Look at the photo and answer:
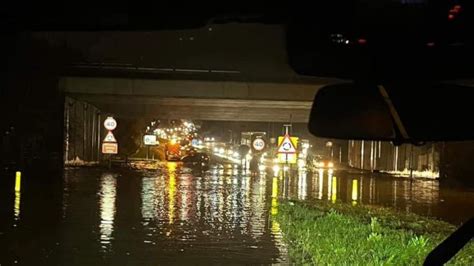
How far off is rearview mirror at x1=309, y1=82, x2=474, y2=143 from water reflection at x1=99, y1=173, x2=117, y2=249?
8.34 meters

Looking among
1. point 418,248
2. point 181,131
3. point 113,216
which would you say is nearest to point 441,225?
point 418,248

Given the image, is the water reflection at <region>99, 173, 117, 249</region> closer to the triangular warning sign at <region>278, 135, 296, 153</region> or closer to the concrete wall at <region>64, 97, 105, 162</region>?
the triangular warning sign at <region>278, 135, 296, 153</region>

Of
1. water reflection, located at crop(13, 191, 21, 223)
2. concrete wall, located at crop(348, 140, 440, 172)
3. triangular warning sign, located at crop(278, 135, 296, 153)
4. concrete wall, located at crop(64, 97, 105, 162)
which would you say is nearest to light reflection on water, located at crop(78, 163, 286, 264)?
water reflection, located at crop(13, 191, 21, 223)

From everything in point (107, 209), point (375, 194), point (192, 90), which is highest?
point (192, 90)

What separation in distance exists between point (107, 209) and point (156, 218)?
2.10 m

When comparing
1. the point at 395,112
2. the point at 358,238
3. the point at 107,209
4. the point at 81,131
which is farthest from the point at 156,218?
the point at 81,131

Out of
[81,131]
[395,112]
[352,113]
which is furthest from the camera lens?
[81,131]

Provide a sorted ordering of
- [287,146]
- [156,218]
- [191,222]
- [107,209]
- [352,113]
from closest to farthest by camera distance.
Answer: [352,113]
[191,222]
[156,218]
[107,209]
[287,146]

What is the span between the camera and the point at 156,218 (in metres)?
16.4

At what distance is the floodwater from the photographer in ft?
38.0

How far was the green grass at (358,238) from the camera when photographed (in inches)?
410

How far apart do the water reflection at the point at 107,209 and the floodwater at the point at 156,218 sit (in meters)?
0.02

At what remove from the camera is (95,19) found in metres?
5.54

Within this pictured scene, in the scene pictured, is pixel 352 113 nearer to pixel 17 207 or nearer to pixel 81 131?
pixel 17 207
